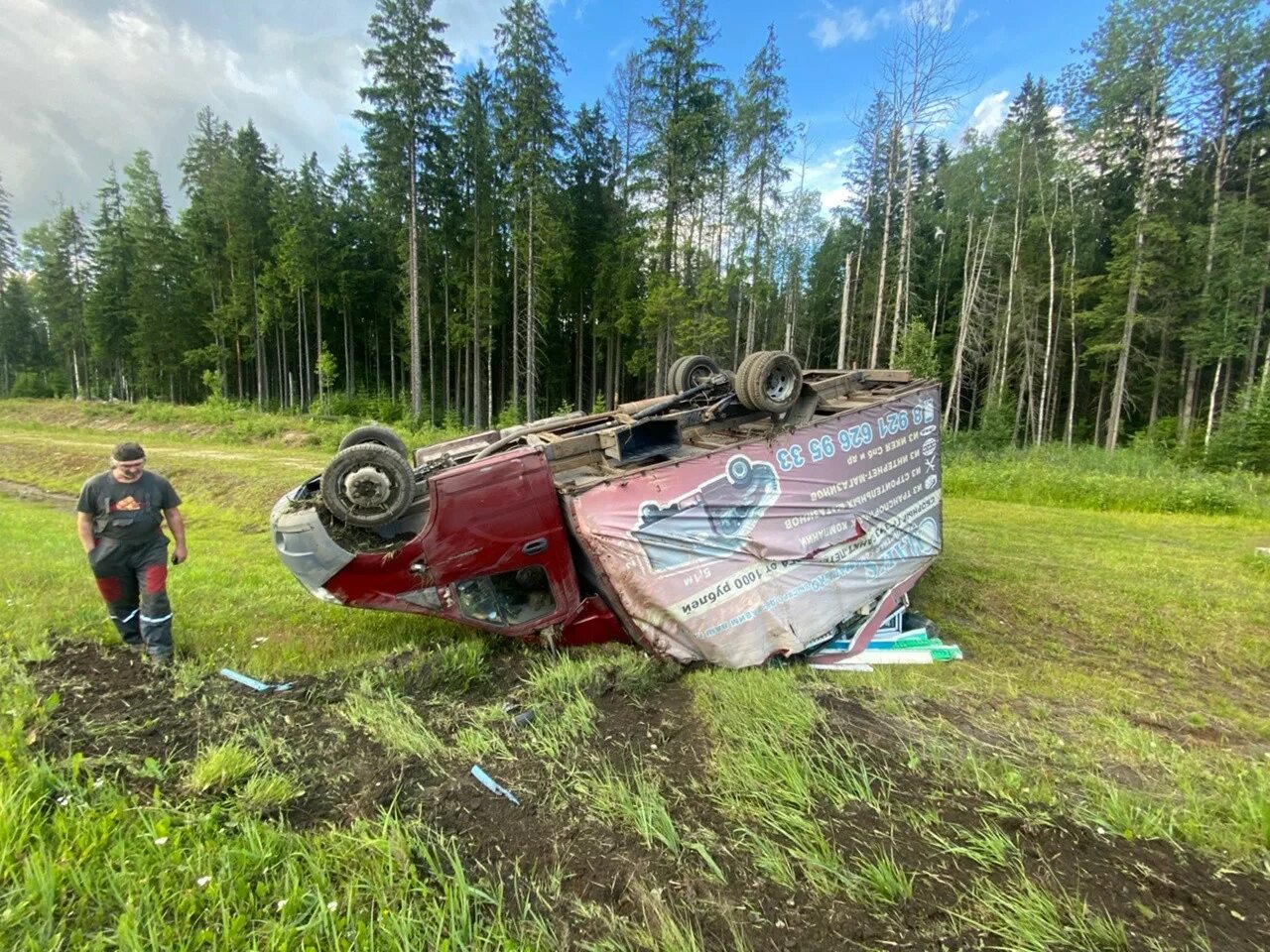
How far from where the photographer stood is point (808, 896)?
6.91ft

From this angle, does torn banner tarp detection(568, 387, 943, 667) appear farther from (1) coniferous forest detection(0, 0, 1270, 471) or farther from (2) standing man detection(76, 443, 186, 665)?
(1) coniferous forest detection(0, 0, 1270, 471)

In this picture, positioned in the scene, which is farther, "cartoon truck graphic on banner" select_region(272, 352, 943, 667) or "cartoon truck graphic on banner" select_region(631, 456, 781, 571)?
"cartoon truck graphic on banner" select_region(631, 456, 781, 571)

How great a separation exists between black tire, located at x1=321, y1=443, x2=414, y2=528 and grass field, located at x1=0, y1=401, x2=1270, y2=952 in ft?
3.74

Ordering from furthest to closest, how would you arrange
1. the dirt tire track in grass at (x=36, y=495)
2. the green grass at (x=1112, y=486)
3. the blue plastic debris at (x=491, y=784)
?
the dirt tire track in grass at (x=36, y=495)
the green grass at (x=1112, y=486)
the blue plastic debris at (x=491, y=784)

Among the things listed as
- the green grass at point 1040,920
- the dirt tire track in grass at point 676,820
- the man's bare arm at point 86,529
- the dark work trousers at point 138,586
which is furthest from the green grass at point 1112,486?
the man's bare arm at point 86,529

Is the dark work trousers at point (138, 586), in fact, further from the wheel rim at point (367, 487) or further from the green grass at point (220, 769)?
the green grass at point (220, 769)

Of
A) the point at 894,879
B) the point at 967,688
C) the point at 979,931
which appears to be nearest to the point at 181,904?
the point at 894,879

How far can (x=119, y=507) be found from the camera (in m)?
4.22

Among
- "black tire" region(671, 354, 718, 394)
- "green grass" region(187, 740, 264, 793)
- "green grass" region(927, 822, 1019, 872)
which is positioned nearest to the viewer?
"green grass" region(927, 822, 1019, 872)

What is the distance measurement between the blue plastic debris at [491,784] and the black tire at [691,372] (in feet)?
14.8

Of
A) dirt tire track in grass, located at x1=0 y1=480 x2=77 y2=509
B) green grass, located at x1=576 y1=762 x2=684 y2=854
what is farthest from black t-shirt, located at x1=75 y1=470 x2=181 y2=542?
dirt tire track in grass, located at x1=0 y1=480 x2=77 y2=509

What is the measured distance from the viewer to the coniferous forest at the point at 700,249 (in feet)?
66.6

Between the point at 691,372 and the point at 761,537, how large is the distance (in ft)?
8.11

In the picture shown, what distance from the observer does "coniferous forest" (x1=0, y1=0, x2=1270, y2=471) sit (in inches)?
799
